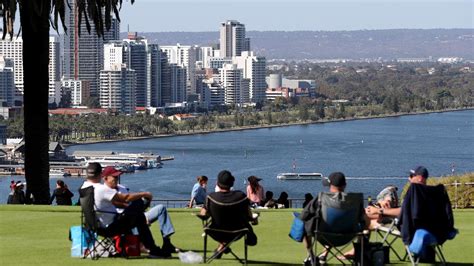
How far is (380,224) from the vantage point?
8664 millimetres

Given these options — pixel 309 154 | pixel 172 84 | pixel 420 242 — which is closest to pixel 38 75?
pixel 420 242

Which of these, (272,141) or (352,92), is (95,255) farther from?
(352,92)

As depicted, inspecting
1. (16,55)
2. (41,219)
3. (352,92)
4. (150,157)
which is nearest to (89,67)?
(16,55)

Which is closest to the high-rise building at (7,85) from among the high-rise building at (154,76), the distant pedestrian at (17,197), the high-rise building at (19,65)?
the high-rise building at (19,65)

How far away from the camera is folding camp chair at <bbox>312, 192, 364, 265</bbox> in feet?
26.6

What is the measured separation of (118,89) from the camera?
162m

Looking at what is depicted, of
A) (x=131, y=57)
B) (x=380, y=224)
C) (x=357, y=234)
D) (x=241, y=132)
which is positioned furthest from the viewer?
(x=131, y=57)

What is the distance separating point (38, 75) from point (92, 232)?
7491mm

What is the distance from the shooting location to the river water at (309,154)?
69000 mm

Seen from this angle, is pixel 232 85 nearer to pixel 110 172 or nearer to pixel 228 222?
pixel 110 172

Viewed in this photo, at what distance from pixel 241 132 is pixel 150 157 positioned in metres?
41.3

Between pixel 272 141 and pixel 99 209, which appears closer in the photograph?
pixel 99 209

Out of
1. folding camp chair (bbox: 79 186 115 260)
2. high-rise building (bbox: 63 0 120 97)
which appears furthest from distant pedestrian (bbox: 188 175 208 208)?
high-rise building (bbox: 63 0 120 97)

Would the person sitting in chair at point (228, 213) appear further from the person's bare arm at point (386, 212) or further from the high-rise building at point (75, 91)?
the high-rise building at point (75, 91)
